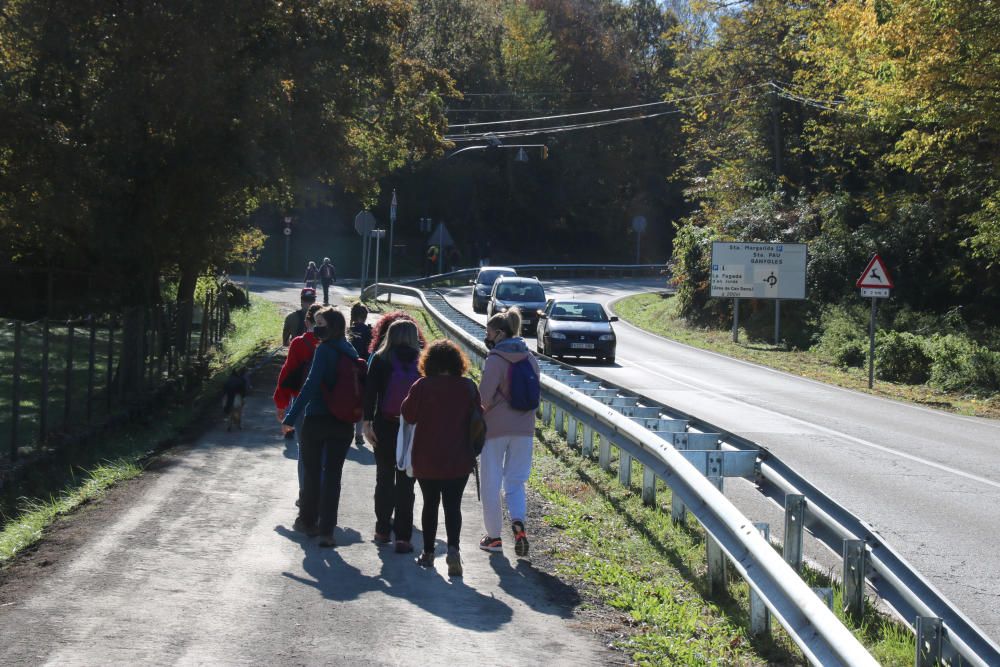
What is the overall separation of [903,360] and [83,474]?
20437mm

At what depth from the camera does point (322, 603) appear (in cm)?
675

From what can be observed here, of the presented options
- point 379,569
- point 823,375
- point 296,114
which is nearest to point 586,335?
point 823,375

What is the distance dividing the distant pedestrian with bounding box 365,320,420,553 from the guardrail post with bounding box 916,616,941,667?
165 inches

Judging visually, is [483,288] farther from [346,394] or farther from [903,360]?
[346,394]

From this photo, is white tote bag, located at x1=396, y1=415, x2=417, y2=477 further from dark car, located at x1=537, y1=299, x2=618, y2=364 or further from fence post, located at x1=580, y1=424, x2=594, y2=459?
dark car, located at x1=537, y1=299, x2=618, y2=364

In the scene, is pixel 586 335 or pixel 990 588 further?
pixel 586 335

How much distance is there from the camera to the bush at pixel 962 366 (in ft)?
78.2

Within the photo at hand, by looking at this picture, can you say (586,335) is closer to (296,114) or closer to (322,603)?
(296,114)

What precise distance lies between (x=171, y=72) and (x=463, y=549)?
11944mm

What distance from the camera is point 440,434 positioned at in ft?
25.4

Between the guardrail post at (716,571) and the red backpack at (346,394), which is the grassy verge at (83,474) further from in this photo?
the guardrail post at (716,571)

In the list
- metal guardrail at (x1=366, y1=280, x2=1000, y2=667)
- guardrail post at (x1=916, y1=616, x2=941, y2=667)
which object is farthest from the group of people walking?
guardrail post at (x1=916, y1=616, x2=941, y2=667)

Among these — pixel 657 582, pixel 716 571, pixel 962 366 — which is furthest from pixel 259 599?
pixel 962 366

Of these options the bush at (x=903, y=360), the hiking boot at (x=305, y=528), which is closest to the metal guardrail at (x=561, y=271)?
the bush at (x=903, y=360)
